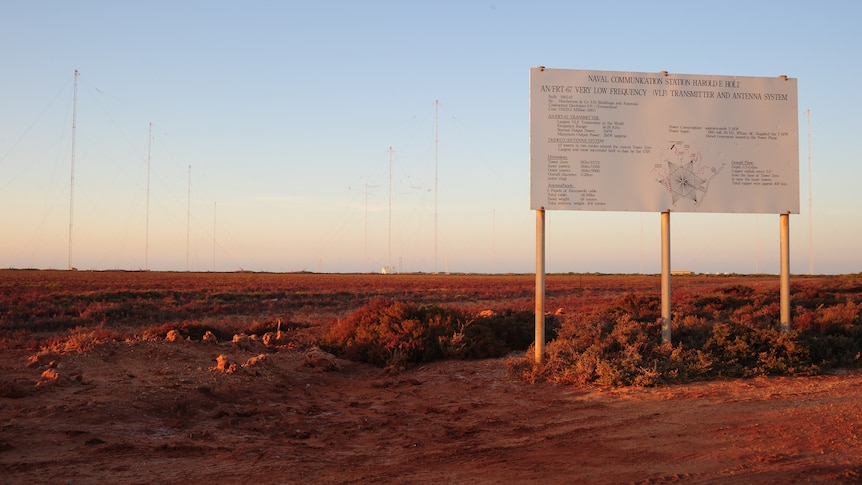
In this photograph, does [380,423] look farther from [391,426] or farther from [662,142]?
[662,142]

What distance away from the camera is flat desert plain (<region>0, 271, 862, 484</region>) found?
6070mm

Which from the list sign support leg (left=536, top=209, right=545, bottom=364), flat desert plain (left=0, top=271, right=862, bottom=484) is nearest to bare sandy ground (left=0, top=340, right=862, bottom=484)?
flat desert plain (left=0, top=271, right=862, bottom=484)

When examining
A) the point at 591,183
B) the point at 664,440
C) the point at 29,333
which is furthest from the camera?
the point at 29,333

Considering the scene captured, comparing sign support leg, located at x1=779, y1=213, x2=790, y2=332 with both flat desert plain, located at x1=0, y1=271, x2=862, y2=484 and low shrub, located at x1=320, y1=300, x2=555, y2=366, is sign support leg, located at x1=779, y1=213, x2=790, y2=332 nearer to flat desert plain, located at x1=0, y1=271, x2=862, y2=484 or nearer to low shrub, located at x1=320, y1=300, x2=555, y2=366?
flat desert plain, located at x1=0, y1=271, x2=862, y2=484

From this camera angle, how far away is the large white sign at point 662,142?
11.6 meters

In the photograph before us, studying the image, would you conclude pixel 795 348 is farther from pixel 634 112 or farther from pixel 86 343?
pixel 86 343

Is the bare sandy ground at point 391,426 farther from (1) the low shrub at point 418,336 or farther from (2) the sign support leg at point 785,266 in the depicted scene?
(2) the sign support leg at point 785,266

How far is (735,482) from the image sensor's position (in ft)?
17.5

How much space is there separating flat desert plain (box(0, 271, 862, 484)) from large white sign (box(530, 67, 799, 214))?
325 cm

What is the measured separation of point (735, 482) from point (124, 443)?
597 centimetres

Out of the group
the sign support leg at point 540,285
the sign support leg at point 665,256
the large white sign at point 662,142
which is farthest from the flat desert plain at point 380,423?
the large white sign at point 662,142

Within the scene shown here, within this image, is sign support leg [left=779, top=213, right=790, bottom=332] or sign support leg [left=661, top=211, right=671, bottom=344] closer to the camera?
sign support leg [left=661, top=211, right=671, bottom=344]

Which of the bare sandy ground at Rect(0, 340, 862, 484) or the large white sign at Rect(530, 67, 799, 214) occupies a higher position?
the large white sign at Rect(530, 67, 799, 214)

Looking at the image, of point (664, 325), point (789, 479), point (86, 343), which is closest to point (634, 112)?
point (664, 325)
